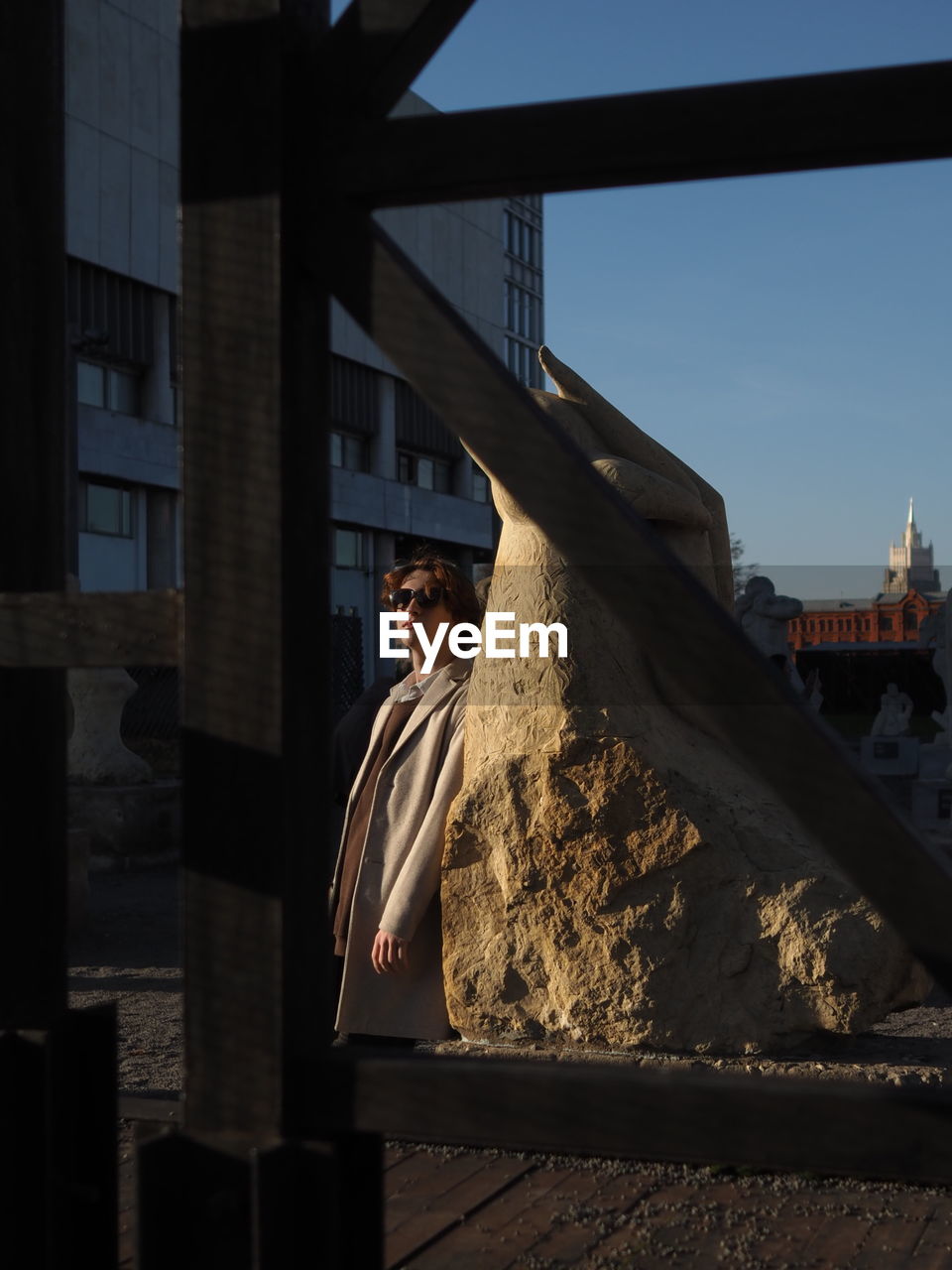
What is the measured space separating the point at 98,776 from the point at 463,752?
8.07m

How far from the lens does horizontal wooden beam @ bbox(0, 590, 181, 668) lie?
6.78 ft

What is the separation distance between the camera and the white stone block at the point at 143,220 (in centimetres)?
3228

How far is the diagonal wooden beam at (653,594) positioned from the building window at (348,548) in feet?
120

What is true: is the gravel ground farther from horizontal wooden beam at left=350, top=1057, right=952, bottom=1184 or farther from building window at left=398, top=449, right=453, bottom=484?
building window at left=398, top=449, right=453, bottom=484

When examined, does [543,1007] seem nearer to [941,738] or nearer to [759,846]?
[759,846]

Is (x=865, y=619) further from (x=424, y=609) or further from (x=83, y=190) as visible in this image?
(x=424, y=609)

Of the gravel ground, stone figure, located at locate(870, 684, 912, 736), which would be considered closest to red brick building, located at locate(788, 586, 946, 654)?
stone figure, located at locate(870, 684, 912, 736)

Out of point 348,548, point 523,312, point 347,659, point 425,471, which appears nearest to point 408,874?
point 347,659

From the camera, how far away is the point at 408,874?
13.5ft

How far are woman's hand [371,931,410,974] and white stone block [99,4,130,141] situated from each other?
30.6 m

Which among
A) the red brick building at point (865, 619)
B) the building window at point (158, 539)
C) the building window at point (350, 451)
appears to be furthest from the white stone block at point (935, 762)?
the red brick building at point (865, 619)

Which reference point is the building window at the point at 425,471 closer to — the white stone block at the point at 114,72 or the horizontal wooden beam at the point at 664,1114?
the white stone block at the point at 114,72

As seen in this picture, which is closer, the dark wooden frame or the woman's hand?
the dark wooden frame

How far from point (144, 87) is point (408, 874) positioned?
31.6 metres
